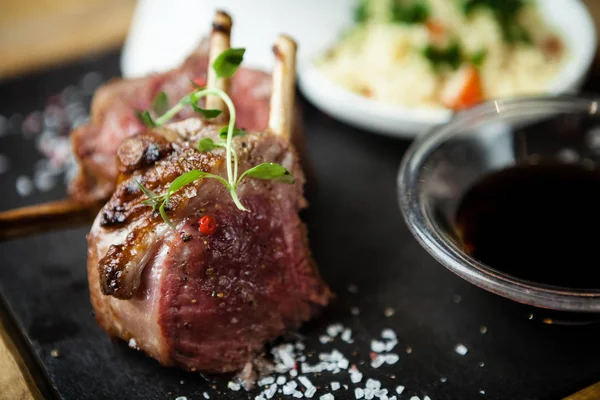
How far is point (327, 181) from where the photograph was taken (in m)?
3.09

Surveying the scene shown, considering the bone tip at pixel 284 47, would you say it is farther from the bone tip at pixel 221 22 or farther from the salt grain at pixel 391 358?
the salt grain at pixel 391 358

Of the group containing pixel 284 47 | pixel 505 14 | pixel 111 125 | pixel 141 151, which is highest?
pixel 284 47

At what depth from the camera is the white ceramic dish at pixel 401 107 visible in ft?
9.98

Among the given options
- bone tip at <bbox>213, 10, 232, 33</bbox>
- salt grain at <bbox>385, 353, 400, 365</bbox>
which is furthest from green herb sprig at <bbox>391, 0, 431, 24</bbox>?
salt grain at <bbox>385, 353, 400, 365</bbox>

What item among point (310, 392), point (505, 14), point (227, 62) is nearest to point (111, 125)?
point (227, 62)

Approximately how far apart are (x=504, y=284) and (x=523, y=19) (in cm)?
205

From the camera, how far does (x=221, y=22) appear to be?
2443 millimetres

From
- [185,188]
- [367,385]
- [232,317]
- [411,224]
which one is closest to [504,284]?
[411,224]

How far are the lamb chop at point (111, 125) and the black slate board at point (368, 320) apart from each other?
126 millimetres

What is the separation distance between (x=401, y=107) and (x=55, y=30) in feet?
7.98

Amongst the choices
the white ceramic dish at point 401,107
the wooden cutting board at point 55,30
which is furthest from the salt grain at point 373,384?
the wooden cutting board at point 55,30

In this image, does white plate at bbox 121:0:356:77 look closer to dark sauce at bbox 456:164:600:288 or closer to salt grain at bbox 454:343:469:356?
dark sauce at bbox 456:164:600:288

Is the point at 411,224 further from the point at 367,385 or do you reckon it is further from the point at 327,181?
the point at 327,181

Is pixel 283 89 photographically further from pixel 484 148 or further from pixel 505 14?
pixel 505 14
